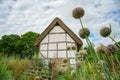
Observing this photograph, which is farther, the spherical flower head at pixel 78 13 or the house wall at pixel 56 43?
the house wall at pixel 56 43

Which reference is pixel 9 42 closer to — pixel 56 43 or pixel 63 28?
pixel 63 28

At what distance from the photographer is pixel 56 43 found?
2147 centimetres

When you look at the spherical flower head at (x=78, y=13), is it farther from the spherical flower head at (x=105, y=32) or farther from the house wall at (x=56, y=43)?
the house wall at (x=56, y=43)

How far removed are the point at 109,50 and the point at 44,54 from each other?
65.3ft

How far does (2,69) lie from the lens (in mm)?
4430

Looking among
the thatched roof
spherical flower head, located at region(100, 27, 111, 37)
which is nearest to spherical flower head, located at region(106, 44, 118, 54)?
spherical flower head, located at region(100, 27, 111, 37)

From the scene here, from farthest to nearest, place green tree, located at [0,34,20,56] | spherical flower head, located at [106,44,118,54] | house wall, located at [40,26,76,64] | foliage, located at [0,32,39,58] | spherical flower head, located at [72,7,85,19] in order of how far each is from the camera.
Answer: green tree, located at [0,34,20,56] < foliage, located at [0,32,39,58] < house wall, located at [40,26,76,64] < spherical flower head, located at [72,7,85,19] < spherical flower head, located at [106,44,118,54]

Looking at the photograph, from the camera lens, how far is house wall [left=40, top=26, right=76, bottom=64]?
20.8 metres

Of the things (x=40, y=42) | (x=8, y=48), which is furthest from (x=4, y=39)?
(x=40, y=42)

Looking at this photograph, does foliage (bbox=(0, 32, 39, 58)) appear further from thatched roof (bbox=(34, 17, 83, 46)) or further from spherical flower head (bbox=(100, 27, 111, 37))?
spherical flower head (bbox=(100, 27, 111, 37))

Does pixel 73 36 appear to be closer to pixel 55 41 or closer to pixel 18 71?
pixel 55 41

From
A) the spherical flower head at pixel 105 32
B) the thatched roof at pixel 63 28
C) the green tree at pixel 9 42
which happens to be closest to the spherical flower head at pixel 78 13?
the spherical flower head at pixel 105 32

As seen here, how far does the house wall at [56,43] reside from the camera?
20.8m

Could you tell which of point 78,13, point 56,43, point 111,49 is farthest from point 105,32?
point 56,43
